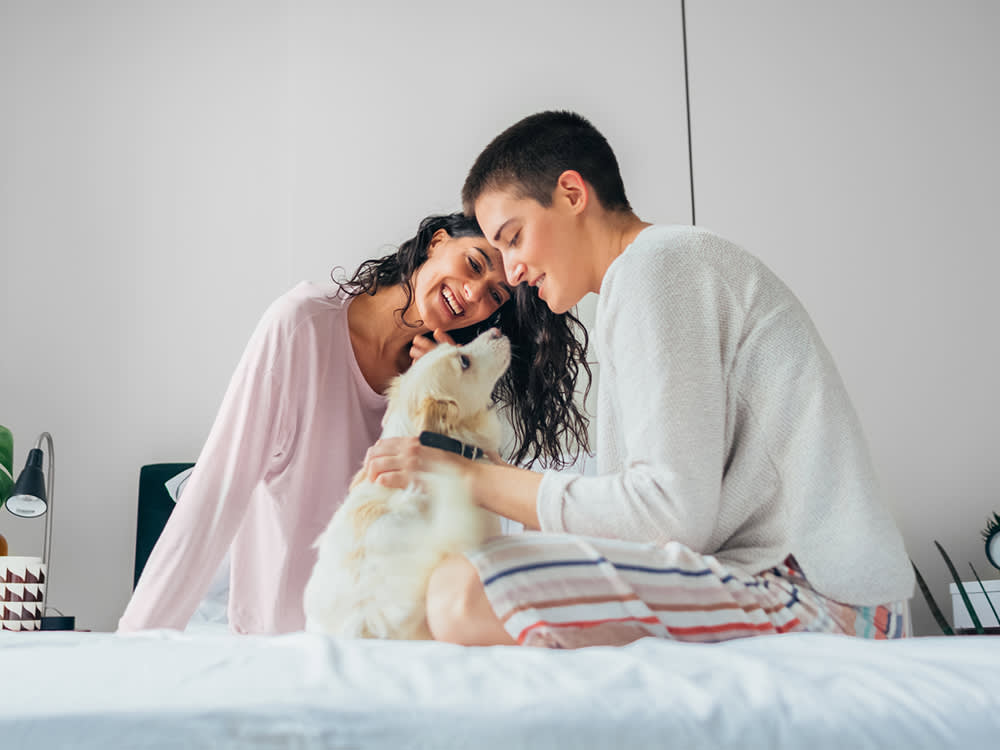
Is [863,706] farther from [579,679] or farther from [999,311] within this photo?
[999,311]

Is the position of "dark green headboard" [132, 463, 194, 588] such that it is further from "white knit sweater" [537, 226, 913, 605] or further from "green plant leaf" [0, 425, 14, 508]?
"white knit sweater" [537, 226, 913, 605]

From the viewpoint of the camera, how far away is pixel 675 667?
0.63 meters

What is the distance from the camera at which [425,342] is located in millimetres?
1551

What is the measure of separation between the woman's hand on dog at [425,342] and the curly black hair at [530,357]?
0.11 feet

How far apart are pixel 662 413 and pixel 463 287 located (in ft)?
2.55

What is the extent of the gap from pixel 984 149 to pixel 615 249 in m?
1.53

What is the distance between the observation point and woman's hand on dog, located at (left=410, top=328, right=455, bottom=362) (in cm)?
152

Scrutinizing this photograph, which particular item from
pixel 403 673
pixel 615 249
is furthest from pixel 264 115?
pixel 403 673

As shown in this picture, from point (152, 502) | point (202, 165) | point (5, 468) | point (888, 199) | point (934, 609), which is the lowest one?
point (934, 609)

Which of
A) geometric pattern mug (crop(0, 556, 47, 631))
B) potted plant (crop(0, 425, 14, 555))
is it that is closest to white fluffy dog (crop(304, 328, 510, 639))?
geometric pattern mug (crop(0, 556, 47, 631))

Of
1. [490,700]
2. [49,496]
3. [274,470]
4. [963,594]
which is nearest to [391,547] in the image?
[490,700]

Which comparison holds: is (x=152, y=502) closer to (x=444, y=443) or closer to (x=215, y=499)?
(x=215, y=499)

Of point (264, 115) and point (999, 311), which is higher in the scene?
point (264, 115)

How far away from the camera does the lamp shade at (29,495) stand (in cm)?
192
